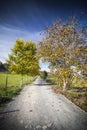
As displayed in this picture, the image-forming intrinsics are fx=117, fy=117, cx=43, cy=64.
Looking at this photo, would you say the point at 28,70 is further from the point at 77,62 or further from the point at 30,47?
the point at 77,62

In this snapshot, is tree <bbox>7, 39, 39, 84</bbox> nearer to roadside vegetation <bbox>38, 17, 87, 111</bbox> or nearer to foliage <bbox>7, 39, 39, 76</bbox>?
foliage <bbox>7, 39, 39, 76</bbox>

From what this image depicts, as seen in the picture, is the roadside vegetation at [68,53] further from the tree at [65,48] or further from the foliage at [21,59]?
the foliage at [21,59]

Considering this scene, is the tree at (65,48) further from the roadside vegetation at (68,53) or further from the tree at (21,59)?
the tree at (21,59)

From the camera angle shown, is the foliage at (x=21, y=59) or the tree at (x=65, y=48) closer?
the tree at (x=65, y=48)

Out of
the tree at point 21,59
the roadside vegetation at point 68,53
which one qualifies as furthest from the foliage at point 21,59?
the roadside vegetation at point 68,53

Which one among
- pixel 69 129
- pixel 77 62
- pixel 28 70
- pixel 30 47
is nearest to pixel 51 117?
pixel 69 129

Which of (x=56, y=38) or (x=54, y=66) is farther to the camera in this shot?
(x=54, y=66)

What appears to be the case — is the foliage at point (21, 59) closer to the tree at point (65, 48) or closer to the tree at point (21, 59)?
the tree at point (21, 59)

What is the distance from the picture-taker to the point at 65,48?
1667 centimetres

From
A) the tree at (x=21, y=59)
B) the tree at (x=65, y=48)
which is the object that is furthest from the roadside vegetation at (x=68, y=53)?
the tree at (x=21, y=59)

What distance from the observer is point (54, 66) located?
65.3 feet

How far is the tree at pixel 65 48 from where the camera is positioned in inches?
591

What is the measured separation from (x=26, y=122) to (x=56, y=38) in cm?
1368

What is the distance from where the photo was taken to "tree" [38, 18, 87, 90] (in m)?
15.0
